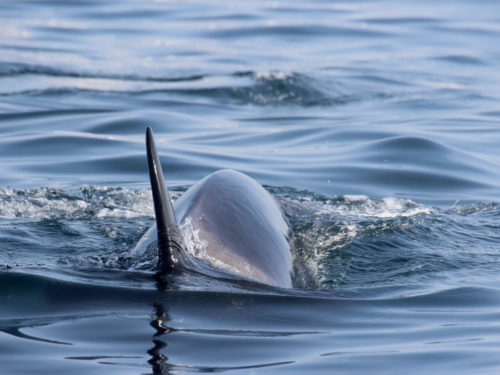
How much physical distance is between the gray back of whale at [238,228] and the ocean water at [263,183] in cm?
19

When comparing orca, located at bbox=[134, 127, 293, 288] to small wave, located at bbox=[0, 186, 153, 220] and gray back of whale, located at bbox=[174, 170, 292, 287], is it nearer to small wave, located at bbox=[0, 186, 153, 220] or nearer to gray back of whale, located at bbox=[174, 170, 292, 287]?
gray back of whale, located at bbox=[174, 170, 292, 287]

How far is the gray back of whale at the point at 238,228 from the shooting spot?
5.29 m

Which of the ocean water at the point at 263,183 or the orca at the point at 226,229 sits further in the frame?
the orca at the point at 226,229

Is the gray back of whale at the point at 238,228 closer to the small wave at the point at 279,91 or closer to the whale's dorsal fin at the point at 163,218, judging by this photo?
the whale's dorsal fin at the point at 163,218

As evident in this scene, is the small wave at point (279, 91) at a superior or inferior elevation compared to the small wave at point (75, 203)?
superior

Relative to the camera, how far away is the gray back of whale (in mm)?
5293

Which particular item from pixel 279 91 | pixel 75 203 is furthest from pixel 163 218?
pixel 279 91

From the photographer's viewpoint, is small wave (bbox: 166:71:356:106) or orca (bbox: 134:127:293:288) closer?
orca (bbox: 134:127:293:288)

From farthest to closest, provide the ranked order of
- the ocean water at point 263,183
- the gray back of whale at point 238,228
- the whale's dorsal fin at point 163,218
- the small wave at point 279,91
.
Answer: the small wave at point 279,91 → the gray back of whale at point 238,228 → the ocean water at point 263,183 → the whale's dorsal fin at point 163,218

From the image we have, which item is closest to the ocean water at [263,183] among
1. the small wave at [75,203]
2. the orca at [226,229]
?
the small wave at [75,203]

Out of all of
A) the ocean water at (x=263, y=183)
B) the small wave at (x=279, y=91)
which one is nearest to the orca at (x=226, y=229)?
the ocean water at (x=263, y=183)

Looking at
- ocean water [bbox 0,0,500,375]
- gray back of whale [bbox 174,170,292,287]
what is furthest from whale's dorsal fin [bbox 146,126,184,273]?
gray back of whale [bbox 174,170,292,287]

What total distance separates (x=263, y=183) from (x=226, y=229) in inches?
176

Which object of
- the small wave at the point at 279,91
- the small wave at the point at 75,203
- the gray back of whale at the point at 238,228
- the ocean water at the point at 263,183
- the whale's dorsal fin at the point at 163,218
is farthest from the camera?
the small wave at the point at 279,91
